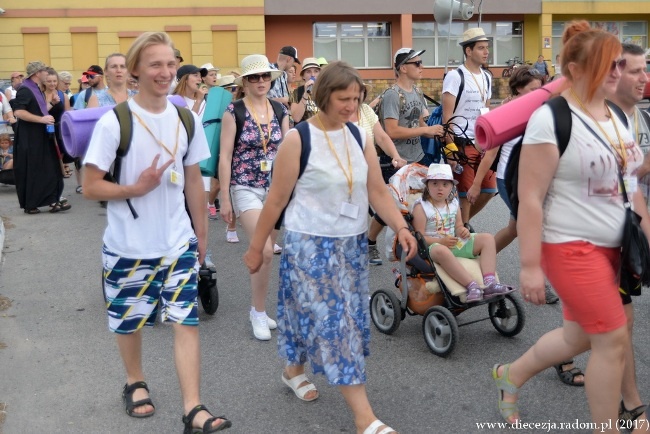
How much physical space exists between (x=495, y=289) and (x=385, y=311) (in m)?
0.84

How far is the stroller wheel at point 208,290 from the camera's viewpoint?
20.6 feet

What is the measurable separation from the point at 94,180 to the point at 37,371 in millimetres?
1902

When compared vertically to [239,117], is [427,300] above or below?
below

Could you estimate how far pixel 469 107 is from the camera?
23.9 feet

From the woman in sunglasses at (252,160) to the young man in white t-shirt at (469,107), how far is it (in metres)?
1.89

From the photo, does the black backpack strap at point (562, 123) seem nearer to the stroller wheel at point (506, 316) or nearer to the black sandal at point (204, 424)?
the black sandal at point (204, 424)

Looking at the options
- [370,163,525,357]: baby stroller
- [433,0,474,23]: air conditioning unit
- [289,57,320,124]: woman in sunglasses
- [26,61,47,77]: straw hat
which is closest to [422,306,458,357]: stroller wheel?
[370,163,525,357]: baby stroller

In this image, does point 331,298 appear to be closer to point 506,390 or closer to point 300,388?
point 300,388

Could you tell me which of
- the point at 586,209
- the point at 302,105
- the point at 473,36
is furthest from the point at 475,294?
the point at 473,36

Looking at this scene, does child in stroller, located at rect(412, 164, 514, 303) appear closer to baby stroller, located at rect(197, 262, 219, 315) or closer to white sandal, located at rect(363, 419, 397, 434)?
baby stroller, located at rect(197, 262, 219, 315)

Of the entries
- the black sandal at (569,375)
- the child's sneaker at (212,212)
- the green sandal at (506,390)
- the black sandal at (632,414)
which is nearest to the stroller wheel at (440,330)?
the black sandal at (569,375)

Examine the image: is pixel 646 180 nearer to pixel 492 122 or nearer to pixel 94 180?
pixel 492 122

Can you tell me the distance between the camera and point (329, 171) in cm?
407

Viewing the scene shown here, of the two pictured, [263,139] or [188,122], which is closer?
[188,122]
